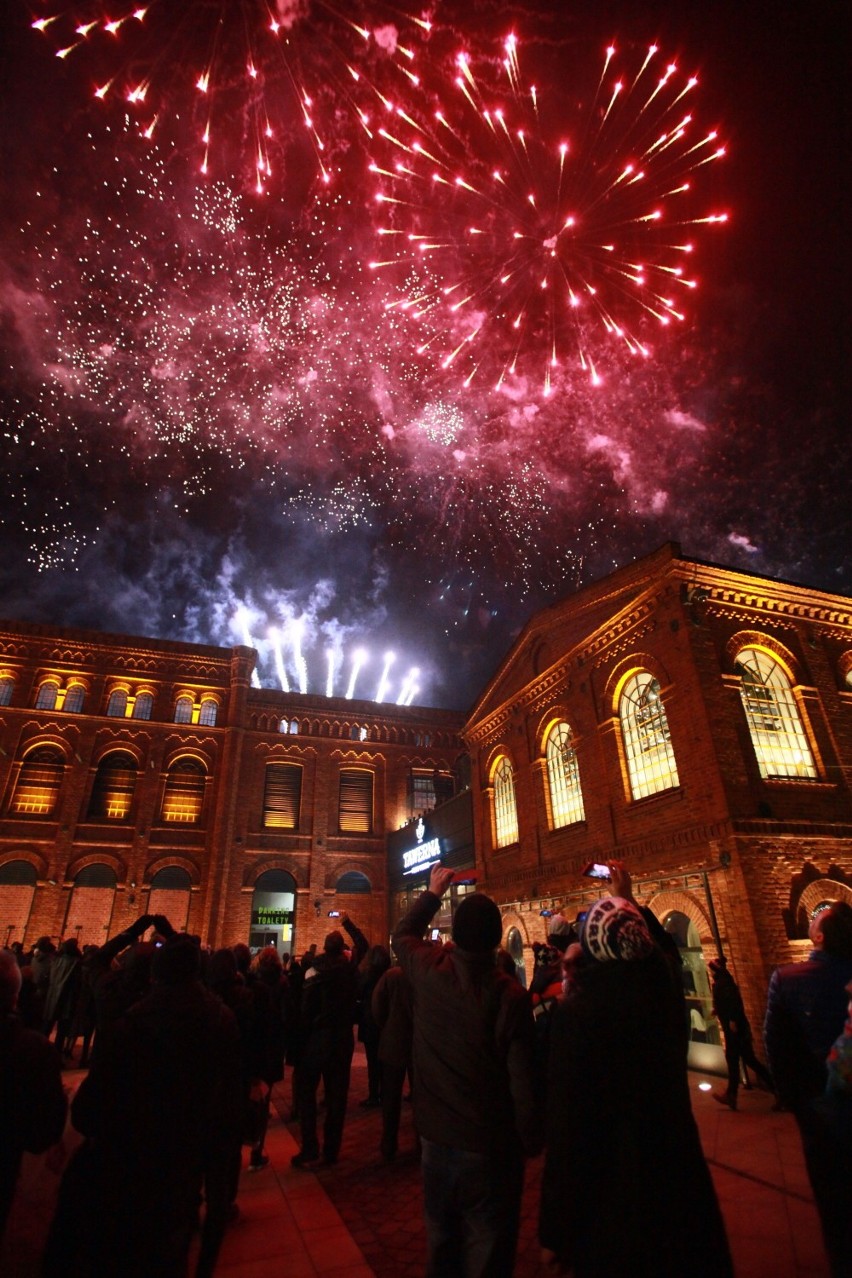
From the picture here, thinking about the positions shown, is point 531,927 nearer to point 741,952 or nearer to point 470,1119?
point 741,952

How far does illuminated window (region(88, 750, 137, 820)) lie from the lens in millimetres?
24688

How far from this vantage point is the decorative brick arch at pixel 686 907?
10523 millimetres

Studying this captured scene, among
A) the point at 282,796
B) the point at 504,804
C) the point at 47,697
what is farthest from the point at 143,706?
the point at 504,804

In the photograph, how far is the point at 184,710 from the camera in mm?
27000

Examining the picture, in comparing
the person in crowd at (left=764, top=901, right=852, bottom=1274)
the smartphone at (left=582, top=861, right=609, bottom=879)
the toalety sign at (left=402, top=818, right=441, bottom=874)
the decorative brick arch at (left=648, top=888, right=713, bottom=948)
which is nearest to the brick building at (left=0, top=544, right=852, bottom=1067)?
the decorative brick arch at (left=648, top=888, right=713, bottom=948)

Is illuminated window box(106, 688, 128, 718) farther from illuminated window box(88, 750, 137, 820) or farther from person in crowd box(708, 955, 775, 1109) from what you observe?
person in crowd box(708, 955, 775, 1109)

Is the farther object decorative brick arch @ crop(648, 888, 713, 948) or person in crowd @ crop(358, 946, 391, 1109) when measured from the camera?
decorative brick arch @ crop(648, 888, 713, 948)

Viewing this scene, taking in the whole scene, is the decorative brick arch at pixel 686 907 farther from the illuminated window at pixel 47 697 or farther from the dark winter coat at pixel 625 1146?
the illuminated window at pixel 47 697

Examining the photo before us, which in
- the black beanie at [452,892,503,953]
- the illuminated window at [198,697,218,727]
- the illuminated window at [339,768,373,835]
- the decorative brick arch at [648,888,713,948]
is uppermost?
the illuminated window at [198,697,218,727]

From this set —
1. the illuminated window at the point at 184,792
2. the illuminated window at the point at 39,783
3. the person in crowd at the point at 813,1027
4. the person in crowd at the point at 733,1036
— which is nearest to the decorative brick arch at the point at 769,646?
the person in crowd at the point at 733,1036

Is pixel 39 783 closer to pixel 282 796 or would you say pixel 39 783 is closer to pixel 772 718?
pixel 282 796

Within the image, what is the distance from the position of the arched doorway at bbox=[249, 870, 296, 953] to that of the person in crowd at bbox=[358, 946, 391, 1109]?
16.8 meters

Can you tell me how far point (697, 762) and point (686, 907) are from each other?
2471mm

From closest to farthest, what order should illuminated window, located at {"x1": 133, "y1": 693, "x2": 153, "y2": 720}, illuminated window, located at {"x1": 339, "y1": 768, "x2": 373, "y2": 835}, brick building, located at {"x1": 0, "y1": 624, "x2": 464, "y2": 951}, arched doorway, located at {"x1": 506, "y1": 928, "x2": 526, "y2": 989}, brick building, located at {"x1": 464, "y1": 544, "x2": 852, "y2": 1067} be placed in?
brick building, located at {"x1": 464, "y1": 544, "x2": 852, "y2": 1067} < arched doorway, located at {"x1": 506, "y1": 928, "x2": 526, "y2": 989} < brick building, located at {"x1": 0, "y1": 624, "x2": 464, "y2": 951} < illuminated window, located at {"x1": 133, "y1": 693, "x2": 153, "y2": 720} < illuminated window, located at {"x1": 339, "y1": 768, "x2": 373, "y2": 835}
